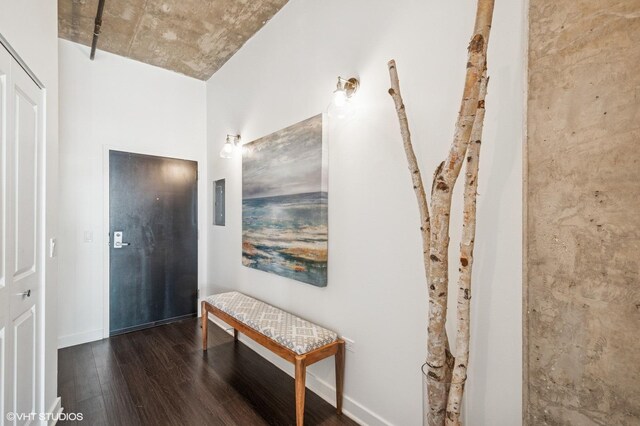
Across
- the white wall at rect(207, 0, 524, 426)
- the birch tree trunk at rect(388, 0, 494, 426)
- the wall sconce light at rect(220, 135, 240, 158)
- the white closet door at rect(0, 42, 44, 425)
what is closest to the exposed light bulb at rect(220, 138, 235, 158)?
the wall sconce light at rect(220, 135, 240, 158)

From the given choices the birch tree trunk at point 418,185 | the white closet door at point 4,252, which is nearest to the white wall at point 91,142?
the white closet door at point 4,252

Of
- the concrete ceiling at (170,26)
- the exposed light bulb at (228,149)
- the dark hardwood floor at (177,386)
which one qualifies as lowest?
the dark hardwood floor at (177,386)

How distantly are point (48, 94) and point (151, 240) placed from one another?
2041mm

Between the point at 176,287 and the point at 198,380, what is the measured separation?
161 cm

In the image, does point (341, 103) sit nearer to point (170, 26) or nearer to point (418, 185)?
point (418, 185)

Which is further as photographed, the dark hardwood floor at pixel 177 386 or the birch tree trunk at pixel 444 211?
the dark hardwood floor at pixel 177 386

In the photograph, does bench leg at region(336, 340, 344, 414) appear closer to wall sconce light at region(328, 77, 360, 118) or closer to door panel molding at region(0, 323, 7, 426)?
wall sconce light at region(328, 77, 360, 118)

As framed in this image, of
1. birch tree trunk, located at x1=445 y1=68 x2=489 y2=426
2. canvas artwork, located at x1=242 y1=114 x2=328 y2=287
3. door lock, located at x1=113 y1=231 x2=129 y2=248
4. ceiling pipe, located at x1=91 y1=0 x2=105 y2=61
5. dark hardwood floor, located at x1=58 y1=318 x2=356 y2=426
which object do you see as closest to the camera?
birch tree trunk, located at x1=445 y1=68 x2=489 y2=426

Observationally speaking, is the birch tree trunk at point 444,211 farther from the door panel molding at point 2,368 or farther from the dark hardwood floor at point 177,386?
the door panel molding at point 2,368

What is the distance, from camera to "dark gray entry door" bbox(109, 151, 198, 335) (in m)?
3.35

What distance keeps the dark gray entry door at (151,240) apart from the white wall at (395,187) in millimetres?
1684

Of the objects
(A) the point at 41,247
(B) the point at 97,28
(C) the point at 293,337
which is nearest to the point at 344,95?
(C) the point at 293,337

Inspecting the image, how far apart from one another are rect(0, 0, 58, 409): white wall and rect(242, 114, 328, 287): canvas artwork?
147 centimetres

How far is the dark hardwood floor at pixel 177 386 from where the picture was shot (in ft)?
6.54
